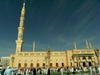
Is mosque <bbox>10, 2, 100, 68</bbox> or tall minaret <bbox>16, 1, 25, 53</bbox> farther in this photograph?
tall minaret <bbox>16, 1, 25, 53</bbox>

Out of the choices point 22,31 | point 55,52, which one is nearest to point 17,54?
point 22,31

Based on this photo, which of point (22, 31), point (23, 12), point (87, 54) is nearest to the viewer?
point (87, 54)

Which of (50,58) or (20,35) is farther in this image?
(20,35)

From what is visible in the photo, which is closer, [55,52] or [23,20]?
[55,52]

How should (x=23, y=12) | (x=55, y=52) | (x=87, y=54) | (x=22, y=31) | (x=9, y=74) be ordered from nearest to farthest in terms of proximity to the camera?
(x=9, y=74) < (x=87, y=54) < (x=55, y=52) < (x=22, y=31) < (x=23, y=12)

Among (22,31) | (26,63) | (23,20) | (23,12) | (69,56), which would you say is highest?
(23,12)

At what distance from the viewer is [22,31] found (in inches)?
2009

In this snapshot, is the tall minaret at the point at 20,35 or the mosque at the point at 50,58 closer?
the mosque at the point at 50,58

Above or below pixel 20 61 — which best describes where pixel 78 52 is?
above

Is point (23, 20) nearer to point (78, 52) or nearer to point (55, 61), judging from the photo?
point (55, 61)

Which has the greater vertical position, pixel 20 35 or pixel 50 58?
pixel 20 35

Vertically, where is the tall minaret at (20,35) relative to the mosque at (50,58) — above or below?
above

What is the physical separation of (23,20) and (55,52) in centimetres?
2768

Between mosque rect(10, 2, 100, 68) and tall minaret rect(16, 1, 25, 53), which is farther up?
tall minaret rect(16, 1, 25, 53)
